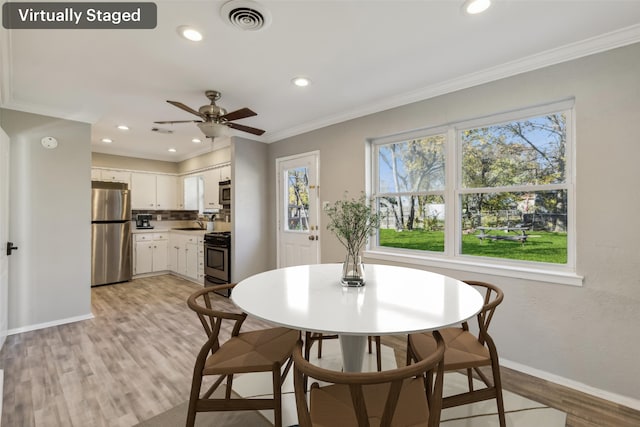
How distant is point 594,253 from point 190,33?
307 cm

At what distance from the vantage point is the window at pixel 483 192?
2264 mm

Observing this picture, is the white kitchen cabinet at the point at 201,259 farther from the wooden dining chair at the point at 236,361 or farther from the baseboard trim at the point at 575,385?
the baseboard trim at the point at 575,385

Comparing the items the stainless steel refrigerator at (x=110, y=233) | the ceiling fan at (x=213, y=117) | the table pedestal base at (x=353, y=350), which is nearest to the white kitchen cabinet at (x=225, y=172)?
the stainless steel refrigerator at (x=110, y=233)

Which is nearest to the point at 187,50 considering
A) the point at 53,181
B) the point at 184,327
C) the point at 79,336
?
the point at 53,181

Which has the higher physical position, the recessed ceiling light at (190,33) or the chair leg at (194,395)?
the recessed ceiling light at (190,33)

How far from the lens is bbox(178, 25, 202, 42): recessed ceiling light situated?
1.83 m

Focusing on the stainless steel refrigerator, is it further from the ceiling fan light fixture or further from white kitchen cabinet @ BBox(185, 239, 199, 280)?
the ceiling fan light fixture

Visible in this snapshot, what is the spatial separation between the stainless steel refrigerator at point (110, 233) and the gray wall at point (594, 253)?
551cm

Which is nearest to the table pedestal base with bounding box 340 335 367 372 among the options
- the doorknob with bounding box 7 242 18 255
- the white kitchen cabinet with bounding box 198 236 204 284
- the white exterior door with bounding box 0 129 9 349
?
the white exterior door with bounding box 0 129 9 349

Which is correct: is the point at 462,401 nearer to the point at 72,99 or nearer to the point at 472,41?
the point at 472,41

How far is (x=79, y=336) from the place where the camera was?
9.64 feet

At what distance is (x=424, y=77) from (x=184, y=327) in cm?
343

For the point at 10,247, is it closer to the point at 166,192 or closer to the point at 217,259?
the point at 217,259

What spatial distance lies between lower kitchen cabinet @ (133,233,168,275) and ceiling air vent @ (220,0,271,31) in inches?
193
